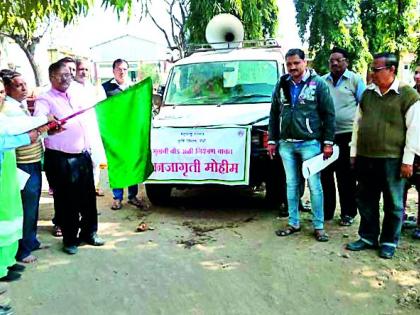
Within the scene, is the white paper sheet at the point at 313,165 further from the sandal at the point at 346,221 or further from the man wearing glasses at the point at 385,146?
the sandal at the point at 346,221

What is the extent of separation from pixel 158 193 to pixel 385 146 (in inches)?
116

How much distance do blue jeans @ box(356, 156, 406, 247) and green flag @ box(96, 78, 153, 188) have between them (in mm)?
1972

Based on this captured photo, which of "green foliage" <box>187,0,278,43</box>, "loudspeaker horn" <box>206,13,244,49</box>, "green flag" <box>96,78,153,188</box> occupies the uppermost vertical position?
"green foliage" <box>187,0,278,43</box>

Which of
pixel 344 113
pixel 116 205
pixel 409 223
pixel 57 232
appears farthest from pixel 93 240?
pixel 409 223

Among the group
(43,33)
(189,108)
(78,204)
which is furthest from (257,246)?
(43,33)

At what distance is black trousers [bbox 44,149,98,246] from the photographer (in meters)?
4.36

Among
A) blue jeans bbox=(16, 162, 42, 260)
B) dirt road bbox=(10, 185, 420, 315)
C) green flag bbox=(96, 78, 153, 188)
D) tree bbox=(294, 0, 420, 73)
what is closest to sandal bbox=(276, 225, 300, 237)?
dirt road bbox=(10, 185, 420, 315)

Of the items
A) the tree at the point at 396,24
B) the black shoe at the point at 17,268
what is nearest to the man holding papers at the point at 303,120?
the black shoe at the point at 17,268

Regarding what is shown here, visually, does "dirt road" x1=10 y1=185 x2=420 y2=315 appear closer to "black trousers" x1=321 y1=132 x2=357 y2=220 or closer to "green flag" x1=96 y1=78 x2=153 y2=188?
"black trousers" x1=321 y1=132 x2=357 y2=220

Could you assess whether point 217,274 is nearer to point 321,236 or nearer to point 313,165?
point 321,236

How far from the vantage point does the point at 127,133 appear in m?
4.41

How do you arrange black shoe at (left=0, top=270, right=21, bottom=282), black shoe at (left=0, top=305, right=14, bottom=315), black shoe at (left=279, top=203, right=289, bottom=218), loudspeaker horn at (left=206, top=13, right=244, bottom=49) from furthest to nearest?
1. loudspeaker horn at (left=206, top=13, right=244, bottom=49)
2. black shoe at (left=279, top=203, right=289, bottom=218)
3. black shoe at (left=0, top=270, right=21, bottom=282)
4. black shoe at (left=0, top=305, right=14, bottom=315)

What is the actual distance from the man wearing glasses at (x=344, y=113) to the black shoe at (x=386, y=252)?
91 centimetres

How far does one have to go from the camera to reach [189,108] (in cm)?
605
